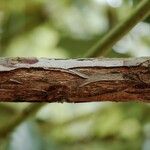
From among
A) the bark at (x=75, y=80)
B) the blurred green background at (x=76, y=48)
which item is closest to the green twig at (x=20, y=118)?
the blurred green background at (x=76, y=48)

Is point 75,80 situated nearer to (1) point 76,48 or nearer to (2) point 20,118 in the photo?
(2) point 20,118

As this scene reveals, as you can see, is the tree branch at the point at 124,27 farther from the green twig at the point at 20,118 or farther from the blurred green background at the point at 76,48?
the blurred green background at the point at 76,48

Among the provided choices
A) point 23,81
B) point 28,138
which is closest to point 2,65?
point 23,81

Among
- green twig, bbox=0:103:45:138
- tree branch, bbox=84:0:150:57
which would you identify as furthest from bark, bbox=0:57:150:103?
green twig, bbox=0:103:45:138

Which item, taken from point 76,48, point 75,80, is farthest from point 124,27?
point 76,48

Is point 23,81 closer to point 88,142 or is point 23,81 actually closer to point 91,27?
point 88,142

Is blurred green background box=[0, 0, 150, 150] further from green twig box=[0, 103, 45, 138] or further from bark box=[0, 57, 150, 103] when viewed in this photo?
bark box=[0, 57, 150, 103]
